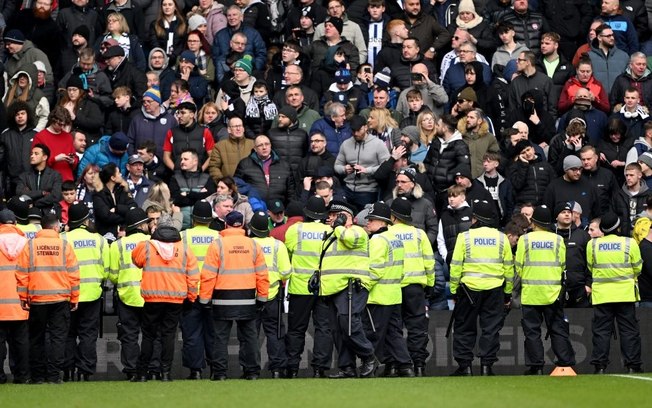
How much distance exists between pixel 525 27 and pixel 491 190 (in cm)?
442

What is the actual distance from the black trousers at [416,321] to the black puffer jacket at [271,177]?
3.84 metres

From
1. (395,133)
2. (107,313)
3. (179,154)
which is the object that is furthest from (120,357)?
(395,133)

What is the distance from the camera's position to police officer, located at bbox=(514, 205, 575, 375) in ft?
71.2

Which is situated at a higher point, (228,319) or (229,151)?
(229,151)

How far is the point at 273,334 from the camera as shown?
21.9 metres

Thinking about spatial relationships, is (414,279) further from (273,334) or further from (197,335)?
(197,335)

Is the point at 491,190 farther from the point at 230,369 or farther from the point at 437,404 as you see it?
the point at 437,404

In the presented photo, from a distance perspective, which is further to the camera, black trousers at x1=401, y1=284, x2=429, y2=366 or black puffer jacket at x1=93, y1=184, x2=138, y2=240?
black puffer jacket at x1=93, y1=184, x2=138, y2=240

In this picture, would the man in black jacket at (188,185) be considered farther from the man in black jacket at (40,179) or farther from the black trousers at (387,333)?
the black trousers at (387,333)

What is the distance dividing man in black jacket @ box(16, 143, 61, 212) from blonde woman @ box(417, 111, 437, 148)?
584 centimetres

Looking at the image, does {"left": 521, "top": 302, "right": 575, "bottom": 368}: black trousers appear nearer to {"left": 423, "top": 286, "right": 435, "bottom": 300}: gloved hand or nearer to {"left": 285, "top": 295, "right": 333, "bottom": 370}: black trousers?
{"left": 423, "top": 286, "right": 435, "bottom": 300}: gloved hand

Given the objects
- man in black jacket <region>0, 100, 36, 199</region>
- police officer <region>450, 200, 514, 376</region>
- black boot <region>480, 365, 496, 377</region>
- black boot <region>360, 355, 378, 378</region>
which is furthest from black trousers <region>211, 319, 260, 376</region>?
man in black jacket <region>0, 100, 36, 199</region>

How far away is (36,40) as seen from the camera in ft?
93.2

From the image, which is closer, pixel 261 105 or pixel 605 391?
pixel 605 391
